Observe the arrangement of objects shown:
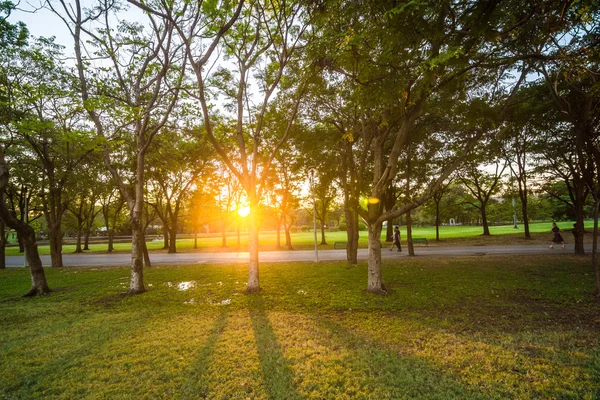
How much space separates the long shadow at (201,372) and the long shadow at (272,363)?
83cm

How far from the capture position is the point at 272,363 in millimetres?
4750

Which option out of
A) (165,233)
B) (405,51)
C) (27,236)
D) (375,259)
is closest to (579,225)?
(375,259)

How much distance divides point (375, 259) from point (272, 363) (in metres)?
5.40

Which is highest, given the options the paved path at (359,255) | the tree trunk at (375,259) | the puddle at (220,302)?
the tree trunk at (375,259)

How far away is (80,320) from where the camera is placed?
7523mm

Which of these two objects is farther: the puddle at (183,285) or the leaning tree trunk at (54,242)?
the leaning tree trunk at (54,242)

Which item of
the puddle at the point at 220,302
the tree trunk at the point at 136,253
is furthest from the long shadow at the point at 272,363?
the tree trunk at the point at 136,253

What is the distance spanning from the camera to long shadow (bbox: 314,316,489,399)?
12.3ft

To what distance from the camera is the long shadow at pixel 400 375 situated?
12.3ft

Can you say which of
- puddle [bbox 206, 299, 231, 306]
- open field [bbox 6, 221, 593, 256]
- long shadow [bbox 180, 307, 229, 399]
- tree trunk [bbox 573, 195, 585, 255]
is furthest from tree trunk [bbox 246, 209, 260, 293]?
open field [bbox 6, 221, 593, 256]

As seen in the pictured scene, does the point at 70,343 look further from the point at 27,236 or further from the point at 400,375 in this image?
the point at 27,236

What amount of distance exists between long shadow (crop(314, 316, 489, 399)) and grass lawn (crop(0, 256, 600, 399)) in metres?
0.02

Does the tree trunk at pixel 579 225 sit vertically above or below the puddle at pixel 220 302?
above

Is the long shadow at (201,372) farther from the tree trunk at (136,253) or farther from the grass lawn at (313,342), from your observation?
the tree trunk at (136,253)
